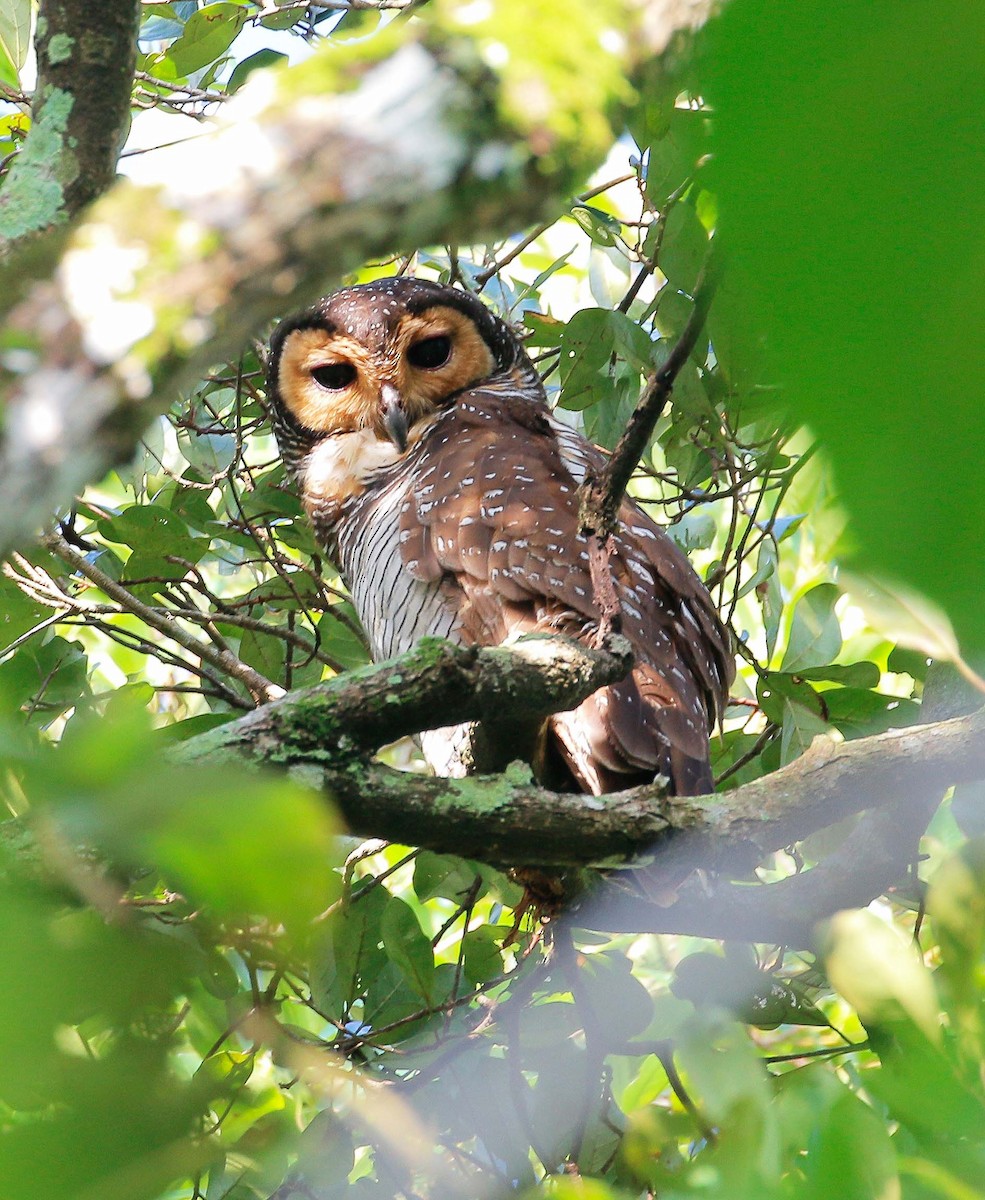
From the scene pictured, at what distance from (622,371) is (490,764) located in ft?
4.57

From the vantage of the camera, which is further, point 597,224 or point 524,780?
point 597,224

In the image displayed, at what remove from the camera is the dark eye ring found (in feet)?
12.7

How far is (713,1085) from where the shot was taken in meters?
0.96

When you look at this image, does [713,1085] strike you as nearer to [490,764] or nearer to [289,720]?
[289,720]

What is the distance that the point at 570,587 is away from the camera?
2.64 meters

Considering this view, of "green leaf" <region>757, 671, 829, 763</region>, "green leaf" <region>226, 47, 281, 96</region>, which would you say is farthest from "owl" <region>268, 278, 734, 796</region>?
"green leaf" <region>226, 47, 281, 96</region>

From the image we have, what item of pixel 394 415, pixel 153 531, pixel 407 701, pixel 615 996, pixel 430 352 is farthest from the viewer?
pixel 430 352

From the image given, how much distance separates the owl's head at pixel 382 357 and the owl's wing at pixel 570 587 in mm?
537

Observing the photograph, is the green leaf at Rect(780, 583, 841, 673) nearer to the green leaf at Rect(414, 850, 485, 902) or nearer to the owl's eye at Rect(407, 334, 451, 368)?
the green leaf at Rect(414, 850, 485, 902)

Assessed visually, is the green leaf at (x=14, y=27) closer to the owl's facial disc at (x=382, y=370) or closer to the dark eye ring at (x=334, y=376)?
the owl's facial disc at (x=382, y=370)

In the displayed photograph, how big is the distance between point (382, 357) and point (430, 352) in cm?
18

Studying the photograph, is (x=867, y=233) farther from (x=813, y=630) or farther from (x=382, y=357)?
(x=382, y=357)

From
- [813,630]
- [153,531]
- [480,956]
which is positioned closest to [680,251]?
[813,630]

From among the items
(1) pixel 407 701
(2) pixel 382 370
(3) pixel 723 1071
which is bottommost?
(3) pixel 723 1071
